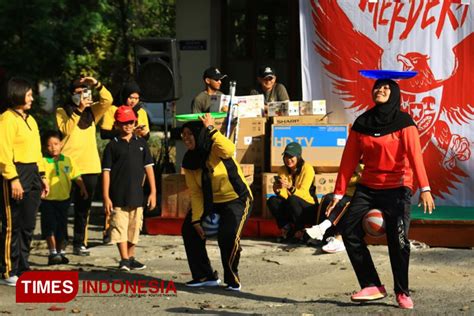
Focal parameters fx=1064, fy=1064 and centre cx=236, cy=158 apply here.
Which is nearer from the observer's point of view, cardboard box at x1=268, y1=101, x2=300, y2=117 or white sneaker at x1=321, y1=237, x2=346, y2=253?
white sneaker at x1=321, y1=237, x2=346, y2=253

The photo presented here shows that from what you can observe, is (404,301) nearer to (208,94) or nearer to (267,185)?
(267,185)

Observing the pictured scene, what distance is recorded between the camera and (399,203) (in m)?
8.77

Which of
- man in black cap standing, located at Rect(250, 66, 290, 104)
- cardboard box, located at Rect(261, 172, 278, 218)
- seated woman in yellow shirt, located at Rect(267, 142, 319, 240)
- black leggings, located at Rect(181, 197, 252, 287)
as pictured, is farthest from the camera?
man in black cap standing, located at Rect(250, 66, 290, 104)

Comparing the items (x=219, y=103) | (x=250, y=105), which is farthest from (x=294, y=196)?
(x=219, y=103)

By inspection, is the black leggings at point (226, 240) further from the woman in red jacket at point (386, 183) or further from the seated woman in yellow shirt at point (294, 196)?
the seated woman in yellow shirt at point (294, 196)

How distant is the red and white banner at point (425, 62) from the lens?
41.6 feet

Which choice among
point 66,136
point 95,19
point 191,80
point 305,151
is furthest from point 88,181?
point 95,19

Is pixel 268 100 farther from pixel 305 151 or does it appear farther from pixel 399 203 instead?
pixel 399 203

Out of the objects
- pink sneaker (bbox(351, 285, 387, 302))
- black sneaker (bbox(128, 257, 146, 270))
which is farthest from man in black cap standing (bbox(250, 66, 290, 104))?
pink sneaker (bbox(351, 285, 387, 302))

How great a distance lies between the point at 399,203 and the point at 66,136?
482 cm

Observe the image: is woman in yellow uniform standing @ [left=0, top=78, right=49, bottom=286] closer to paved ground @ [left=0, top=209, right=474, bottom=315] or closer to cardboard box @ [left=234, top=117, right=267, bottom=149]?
paved ground @ [left=0, top=209, right=474, bottom=315]

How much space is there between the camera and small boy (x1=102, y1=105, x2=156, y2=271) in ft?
35.9

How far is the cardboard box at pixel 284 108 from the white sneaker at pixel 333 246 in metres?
2.08

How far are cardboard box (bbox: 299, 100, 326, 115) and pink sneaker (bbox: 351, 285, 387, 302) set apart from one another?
4.60 meters
